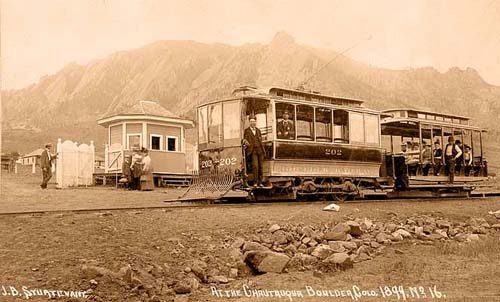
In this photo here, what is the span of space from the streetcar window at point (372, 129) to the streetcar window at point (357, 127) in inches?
8.9

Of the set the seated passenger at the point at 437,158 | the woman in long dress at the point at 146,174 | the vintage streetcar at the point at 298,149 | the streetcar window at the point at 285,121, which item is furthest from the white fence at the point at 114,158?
the seated passenger at the point at 437,158

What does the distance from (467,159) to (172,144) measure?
13.5 meters

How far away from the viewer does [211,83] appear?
362 feet

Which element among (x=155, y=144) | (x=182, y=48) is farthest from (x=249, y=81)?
(x=155, y=144)

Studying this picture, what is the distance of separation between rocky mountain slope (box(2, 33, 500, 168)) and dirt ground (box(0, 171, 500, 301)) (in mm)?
61081

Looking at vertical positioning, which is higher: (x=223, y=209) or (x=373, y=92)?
(x=373, y=92)

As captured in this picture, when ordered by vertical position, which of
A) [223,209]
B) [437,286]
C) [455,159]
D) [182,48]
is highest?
[182,48]

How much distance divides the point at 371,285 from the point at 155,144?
19.7m

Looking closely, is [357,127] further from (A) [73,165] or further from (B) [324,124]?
(A) [73,165]

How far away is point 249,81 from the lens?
10269 centimetres

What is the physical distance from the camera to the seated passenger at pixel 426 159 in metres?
17.8

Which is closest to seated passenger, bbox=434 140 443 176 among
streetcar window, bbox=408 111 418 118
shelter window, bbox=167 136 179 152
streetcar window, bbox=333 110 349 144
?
streetcar window, bbox=408 111 418 118

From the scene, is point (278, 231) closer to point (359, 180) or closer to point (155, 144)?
point (359, 180)

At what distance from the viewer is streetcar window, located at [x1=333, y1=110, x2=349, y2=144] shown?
49.1ft
